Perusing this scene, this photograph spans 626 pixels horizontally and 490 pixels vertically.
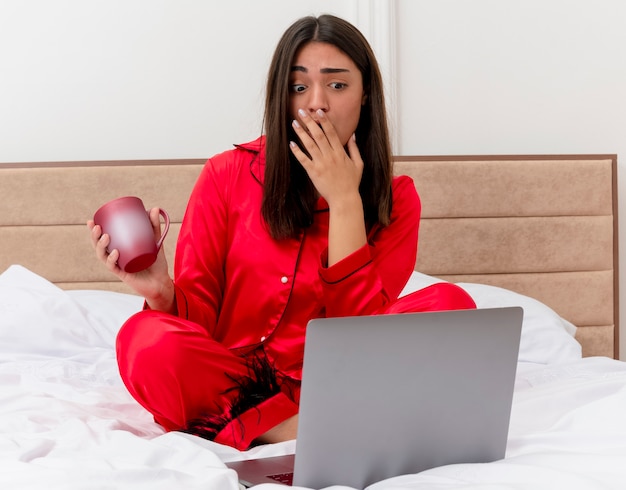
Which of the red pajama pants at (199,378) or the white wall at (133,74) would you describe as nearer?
the red pajama pants at (199,378)

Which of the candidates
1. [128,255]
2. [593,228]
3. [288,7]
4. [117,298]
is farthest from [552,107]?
[128,255]

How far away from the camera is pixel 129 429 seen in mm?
1449

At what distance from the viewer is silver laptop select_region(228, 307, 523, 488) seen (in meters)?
1.02

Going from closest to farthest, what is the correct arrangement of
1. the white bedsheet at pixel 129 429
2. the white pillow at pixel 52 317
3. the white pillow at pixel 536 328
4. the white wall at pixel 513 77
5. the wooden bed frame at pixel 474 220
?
the white bedsheet at pixel 129 429 < the white pillow at pixel 52 317 < the white pillow at pixel 536 328 < the wooden bed frame at pixel 474 220 < the white wall at pixel 513 77

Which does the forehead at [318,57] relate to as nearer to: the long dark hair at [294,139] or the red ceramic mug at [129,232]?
the long dark hair at [294,139]

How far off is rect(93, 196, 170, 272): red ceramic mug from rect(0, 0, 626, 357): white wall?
4.31ft

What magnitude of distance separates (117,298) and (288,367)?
2.80 feet

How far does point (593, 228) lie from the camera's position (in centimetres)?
269

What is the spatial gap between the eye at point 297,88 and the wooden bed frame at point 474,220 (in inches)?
38.8

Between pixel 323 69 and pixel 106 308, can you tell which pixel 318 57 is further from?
pixel 106 308

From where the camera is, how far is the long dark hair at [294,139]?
1622 mm

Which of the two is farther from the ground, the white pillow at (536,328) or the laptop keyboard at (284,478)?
the laptop keyboard at (284,478)

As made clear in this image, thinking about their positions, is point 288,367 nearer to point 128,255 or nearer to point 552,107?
point 128,255

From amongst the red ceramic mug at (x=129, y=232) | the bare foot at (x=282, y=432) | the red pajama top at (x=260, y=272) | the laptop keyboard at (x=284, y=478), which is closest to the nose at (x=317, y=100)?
the red pajama top at (x=260, y=272)
